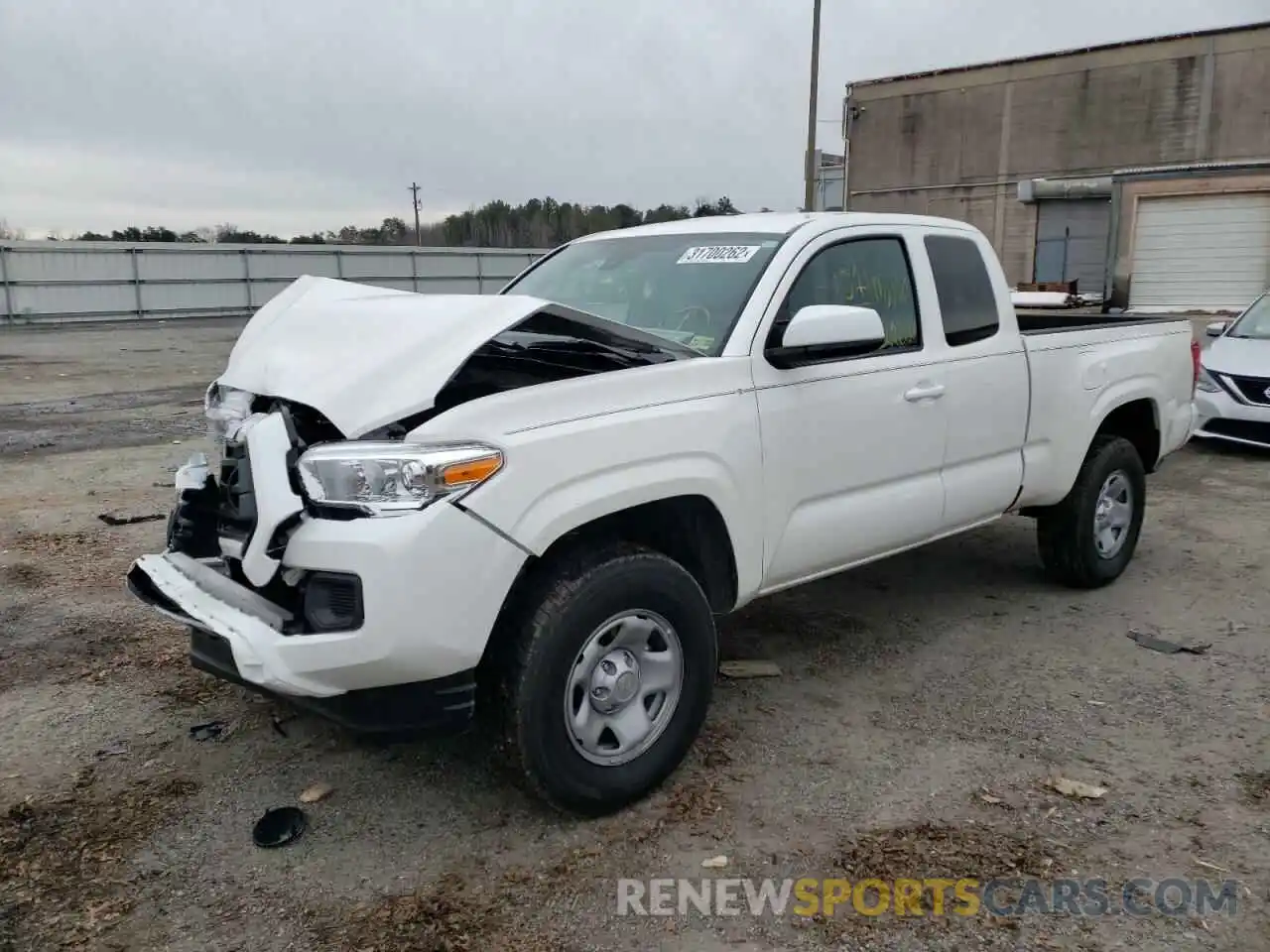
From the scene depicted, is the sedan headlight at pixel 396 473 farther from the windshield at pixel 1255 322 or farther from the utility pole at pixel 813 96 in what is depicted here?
the utility pole at pixel 813 96

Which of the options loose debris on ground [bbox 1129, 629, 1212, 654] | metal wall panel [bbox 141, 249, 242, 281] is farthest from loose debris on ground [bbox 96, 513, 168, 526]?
metal wall panel [bbox 141, 249, 242, 281]

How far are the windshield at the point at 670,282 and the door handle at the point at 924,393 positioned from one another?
0.82 meters

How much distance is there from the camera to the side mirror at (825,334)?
3547 millimetres

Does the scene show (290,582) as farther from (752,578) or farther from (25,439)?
(25,439)

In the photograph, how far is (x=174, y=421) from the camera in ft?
37.2

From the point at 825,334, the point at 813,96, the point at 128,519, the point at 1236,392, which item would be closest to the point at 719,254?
the point at 825,334

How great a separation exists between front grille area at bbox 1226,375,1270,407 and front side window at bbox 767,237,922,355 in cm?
628

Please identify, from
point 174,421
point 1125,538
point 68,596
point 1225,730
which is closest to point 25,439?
point 174,421

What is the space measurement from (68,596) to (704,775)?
3701mm

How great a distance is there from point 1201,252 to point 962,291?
2165cm

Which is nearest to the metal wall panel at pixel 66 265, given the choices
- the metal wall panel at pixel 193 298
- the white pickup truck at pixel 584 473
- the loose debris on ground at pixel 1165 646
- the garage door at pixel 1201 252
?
the metal wall panel at pixel 193 298

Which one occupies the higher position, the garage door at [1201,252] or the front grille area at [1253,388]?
the garage door at [1201,252]

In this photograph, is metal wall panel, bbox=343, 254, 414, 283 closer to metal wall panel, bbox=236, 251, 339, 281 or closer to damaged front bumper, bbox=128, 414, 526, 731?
metal wall panel, bbox=236, 251, 339, 281

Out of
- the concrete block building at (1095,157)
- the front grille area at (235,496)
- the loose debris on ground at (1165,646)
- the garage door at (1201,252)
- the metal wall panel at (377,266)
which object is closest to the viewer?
the front grille area at (235,496)
